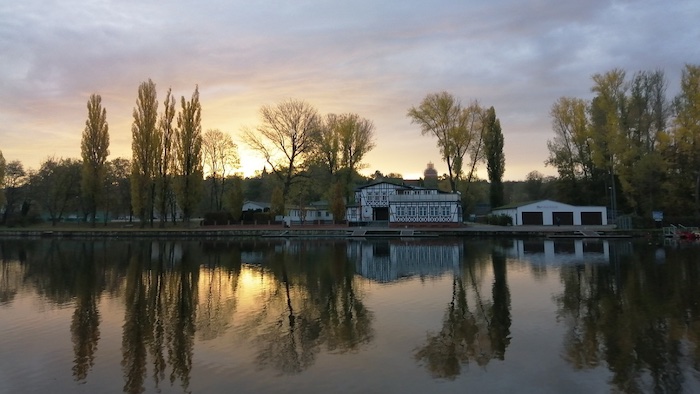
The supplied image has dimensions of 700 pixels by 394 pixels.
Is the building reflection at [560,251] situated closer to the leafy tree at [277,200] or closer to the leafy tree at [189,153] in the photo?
the leafy tree at [277,200]

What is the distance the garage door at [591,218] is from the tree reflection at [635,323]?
31.1 metres

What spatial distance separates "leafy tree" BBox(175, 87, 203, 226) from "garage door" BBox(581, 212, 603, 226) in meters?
45.5

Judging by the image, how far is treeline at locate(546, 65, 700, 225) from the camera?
43.3m

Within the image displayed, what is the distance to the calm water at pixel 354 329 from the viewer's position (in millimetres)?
8539

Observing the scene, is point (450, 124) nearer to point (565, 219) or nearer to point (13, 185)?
point (565, 219)

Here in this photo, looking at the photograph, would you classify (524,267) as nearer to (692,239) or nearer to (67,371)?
(67,371)

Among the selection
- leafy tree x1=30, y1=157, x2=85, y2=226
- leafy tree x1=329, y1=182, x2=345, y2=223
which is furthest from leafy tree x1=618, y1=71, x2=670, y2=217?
leafy tree x1=30, y1=157, x2=85, y2=226

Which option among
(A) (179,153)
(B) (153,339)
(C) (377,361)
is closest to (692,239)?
(C) (377,361)

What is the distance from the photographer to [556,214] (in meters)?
52.0

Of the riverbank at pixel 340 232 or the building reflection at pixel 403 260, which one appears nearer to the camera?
the building reflection at pixel 403 260

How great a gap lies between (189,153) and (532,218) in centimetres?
4159

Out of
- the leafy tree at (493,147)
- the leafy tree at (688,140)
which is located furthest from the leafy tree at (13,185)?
the leafy tree at (688,140)

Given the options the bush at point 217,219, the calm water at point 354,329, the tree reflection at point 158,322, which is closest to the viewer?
the calm water at point 354,329

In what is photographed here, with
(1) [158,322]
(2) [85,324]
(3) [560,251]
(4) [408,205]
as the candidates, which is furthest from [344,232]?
(2) [85,324]
